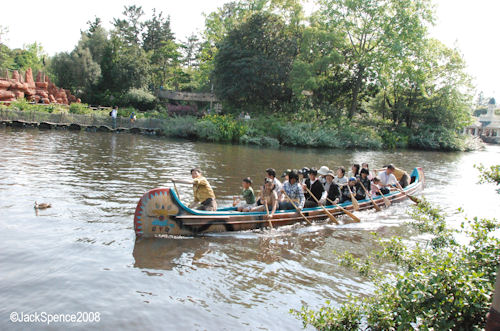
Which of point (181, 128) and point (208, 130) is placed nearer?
point (208, 130)

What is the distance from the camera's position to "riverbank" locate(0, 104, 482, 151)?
1198 inches

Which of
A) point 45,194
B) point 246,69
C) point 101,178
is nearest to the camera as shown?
point 45,194

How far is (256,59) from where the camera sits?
34.4 metres

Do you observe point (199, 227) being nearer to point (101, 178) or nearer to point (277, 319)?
point (277, 319)

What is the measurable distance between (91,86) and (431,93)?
37869 millimetres

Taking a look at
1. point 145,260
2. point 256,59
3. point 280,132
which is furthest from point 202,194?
point 256,59

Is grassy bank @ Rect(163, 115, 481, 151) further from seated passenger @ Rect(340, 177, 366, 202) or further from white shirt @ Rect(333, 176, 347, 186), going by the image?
white shirt @ Rect(333, 176, 347, 186)

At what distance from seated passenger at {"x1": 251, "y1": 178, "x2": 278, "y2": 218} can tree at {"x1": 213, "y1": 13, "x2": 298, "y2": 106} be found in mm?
25845

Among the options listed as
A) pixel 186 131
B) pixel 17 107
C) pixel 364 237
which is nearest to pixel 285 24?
pixel 186 131

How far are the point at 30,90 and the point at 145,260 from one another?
33.7m

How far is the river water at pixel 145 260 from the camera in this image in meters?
5.76

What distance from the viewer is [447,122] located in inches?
1623

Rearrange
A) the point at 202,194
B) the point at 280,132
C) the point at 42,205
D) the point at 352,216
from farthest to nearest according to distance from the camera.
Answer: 1. the point at 280,132
2. the point at 352,216
3. the point at 42,205
4. the point at 202,194

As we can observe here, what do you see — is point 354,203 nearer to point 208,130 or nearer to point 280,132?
point 208,130
